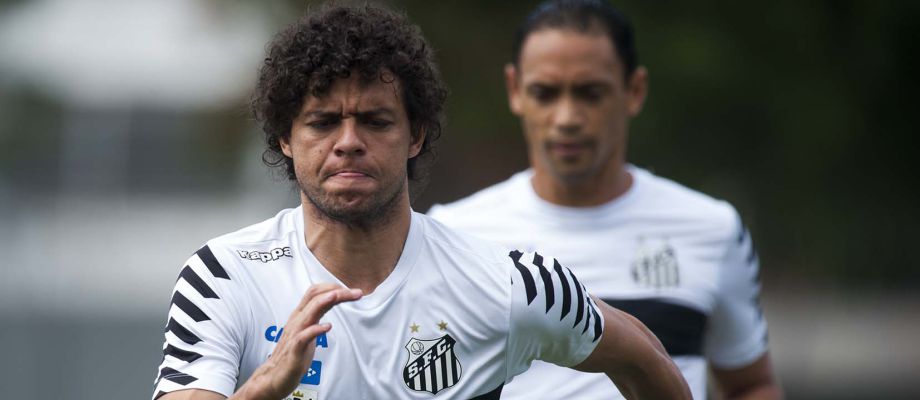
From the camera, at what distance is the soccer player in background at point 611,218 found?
648cm

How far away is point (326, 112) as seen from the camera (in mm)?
4254

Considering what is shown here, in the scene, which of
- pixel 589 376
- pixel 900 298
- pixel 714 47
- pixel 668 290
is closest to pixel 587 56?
pixel 668 290

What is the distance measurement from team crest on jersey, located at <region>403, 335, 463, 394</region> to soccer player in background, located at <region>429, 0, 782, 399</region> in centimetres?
210

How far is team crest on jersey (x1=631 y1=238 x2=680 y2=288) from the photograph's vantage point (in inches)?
256

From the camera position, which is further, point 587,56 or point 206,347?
point 587,56

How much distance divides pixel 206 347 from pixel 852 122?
11222 mm

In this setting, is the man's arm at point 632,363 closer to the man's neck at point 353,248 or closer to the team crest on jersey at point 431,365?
the team crest on jersey at point 431,365

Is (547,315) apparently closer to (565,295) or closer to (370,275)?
(565,295)

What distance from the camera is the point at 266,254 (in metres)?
4.34

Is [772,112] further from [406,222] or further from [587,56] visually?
[406,222]

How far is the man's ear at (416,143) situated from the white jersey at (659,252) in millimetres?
1907

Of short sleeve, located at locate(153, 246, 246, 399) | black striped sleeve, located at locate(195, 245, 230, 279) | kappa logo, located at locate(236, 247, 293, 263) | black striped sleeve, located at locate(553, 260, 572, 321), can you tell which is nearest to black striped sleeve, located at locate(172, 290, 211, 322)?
short sleeve, located at locate(153, 246, 246, 399)

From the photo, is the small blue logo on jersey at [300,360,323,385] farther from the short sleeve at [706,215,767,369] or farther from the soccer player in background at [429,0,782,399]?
the short sleeve at [706,215,767,369]

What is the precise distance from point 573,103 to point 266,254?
2.66 meters
